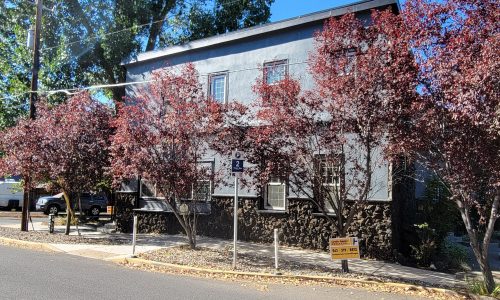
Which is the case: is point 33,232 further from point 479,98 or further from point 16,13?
point 479,98

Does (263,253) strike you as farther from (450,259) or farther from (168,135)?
(450,259)

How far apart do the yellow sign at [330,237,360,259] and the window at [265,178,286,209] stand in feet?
14.8

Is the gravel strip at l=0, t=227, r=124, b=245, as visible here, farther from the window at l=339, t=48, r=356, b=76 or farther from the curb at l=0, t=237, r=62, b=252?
the window at l=339, t=48, r=356, b=76

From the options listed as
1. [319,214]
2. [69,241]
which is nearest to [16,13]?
[69,241]

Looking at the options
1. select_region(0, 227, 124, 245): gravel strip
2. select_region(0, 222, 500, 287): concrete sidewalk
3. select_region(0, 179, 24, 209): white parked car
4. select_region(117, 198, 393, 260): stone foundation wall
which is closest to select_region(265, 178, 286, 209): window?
select_region(117, 198, 393, 260): stone foundation wall

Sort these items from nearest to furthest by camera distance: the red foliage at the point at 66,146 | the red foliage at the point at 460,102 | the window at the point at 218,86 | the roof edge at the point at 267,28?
the red foliage at the point at 460,102 → the roof edge at the point at 267,28 → the red foliage at the point at 66,146 → the window at the point at 218,86

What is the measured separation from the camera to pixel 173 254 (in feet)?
40.7

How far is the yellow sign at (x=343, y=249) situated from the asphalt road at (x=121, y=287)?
52.6 inches

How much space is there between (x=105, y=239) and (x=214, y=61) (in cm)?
751

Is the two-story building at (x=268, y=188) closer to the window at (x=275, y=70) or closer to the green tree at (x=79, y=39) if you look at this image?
the window at (x=275, y=70)

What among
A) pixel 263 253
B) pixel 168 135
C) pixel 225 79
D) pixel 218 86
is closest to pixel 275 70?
pixel 225 79

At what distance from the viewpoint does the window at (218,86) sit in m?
16.4

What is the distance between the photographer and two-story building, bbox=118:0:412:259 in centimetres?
1284

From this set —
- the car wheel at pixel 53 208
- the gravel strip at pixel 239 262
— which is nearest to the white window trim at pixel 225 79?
the gravel strip at pixel 239 262
